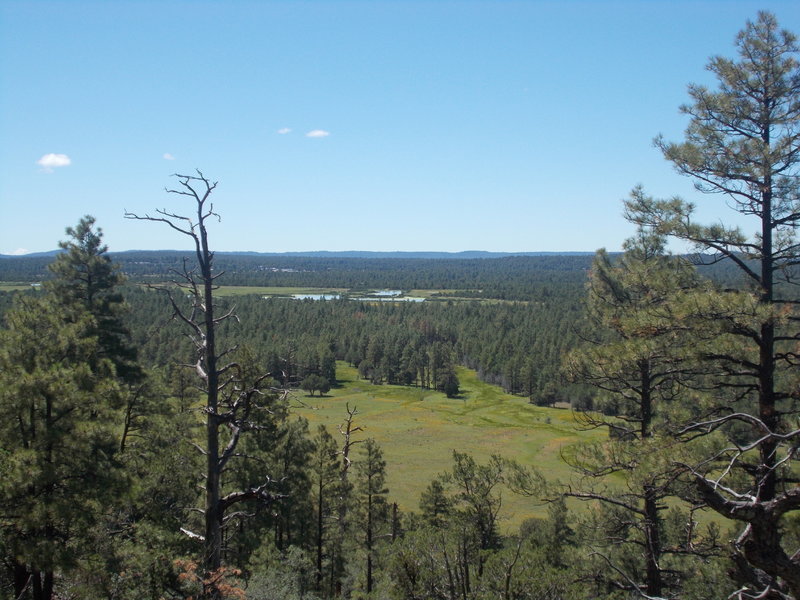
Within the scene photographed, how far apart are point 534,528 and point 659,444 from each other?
68.4ft

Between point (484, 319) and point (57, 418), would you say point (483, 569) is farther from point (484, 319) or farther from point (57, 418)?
point (484, 319)

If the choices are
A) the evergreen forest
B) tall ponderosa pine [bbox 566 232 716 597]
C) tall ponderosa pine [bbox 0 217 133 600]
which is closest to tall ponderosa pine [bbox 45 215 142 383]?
the evergreen forest

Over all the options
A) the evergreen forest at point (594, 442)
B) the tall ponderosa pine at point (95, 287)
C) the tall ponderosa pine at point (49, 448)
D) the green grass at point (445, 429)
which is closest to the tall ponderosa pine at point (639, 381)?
the evergreen forest at point (594, 442)

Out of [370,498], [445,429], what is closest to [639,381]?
[370,498]

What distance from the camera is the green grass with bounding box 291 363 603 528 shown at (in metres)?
43.1

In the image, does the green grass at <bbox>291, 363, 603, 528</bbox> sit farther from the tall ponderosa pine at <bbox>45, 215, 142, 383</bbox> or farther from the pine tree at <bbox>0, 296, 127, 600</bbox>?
the pine tree at <bbox>0, 296, 127, 600</bbox>

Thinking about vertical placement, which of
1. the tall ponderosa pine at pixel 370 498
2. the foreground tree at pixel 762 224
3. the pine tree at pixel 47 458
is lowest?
the tall ponderosa pine at pixel 370 498

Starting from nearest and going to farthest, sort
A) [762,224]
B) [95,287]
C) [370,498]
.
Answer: [762,224], [95,287], [370,498]

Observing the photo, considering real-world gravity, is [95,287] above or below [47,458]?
above

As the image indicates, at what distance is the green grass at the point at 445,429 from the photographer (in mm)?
43062

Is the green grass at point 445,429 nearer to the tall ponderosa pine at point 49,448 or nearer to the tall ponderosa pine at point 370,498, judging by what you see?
the tall ponderosa pine at point 370,498

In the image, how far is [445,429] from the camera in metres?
61.4

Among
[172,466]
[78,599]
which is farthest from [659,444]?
[172,466]

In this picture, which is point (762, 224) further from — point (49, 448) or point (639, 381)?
point (49, 448)
